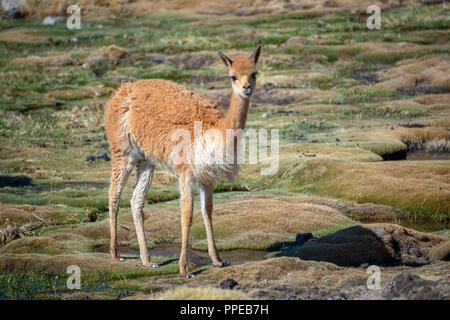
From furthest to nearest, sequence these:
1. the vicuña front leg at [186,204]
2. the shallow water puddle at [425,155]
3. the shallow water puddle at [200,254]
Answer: the shallow water puddle at [425,155] → the shallow water puddle at [200,254] → the vicuña front leg at [186,204]

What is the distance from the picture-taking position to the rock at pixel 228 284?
37.2 feet

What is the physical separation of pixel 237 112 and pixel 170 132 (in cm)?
222

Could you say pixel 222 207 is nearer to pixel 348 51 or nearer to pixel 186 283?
pixel 186 283

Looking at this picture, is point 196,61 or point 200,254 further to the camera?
point 196,61

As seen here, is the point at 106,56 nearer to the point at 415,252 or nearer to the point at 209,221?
the point at 209,221

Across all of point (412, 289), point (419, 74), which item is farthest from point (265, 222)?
point (419, 74)

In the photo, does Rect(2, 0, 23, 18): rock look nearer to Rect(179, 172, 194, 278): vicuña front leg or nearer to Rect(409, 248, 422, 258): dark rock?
Rect(179, 172, 194, 278): vicuña front leg

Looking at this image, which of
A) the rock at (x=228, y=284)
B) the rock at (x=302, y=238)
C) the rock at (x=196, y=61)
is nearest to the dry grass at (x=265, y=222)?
the rock at (x=302, y=238)

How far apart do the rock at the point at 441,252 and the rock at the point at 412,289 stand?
141 inches

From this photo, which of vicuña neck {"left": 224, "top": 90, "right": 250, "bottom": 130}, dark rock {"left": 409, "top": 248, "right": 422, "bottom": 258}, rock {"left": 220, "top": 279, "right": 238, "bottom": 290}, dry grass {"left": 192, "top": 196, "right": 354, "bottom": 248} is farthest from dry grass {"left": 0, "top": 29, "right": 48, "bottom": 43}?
rock {"left": 220, "top": 279, "right": 238, "bottom": 290}

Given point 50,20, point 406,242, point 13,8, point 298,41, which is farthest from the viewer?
point 13,8

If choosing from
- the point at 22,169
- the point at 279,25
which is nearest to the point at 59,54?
the point at 279,25

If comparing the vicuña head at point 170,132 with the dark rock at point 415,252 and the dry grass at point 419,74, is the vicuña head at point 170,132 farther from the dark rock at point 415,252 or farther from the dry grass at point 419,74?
the dry grass at point 419,74

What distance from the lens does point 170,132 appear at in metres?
13.8
